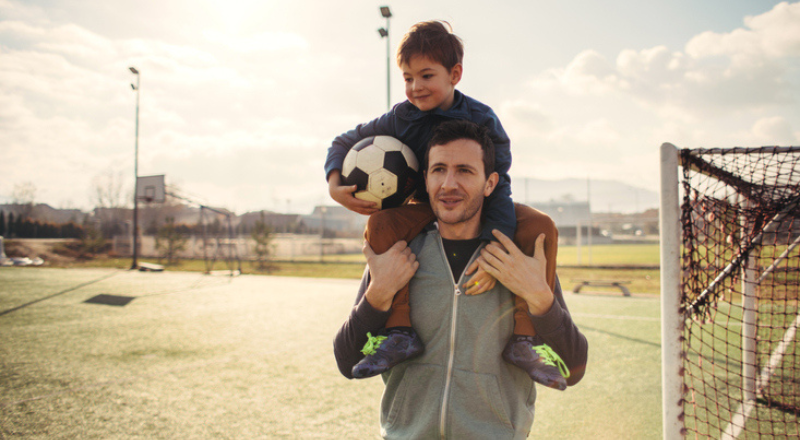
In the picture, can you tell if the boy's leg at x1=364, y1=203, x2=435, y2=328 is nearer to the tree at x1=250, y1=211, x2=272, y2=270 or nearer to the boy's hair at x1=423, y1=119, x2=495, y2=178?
the boy's hair at x1=423, y1=119, x2=495, y2=178

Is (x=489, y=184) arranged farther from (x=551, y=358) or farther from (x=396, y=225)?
(x=551, y=358)

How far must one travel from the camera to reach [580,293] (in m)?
11.7

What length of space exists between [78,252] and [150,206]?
12164mm

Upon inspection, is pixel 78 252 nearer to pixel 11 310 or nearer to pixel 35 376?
pixel 11 310

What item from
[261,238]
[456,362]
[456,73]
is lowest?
[456,362]

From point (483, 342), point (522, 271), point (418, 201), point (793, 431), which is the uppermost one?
point (418, 201)

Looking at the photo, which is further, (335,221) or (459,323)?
(335,221)

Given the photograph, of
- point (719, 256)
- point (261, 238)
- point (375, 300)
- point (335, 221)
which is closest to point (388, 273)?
point (375, 300)

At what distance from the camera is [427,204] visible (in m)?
2.08

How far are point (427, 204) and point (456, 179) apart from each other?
0.39 m

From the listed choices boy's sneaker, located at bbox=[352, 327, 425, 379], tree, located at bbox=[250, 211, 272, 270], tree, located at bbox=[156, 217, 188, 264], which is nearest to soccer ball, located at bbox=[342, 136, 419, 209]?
boy's sneaker, located at bbox=[352, 327, 425, 379]

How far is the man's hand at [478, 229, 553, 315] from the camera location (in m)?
1.66

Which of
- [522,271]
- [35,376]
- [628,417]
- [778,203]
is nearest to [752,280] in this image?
[778,203]

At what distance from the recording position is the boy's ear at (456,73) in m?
2.35
